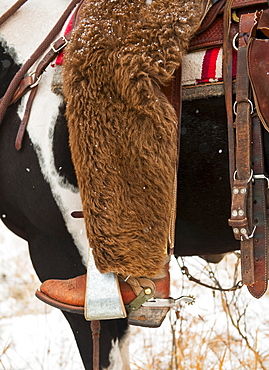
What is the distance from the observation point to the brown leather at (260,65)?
135cm

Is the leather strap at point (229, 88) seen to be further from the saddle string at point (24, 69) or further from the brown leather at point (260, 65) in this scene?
the saddle string at point (24, 69)

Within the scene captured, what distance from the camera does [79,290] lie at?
163cm

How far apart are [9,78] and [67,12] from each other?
0.33 meters

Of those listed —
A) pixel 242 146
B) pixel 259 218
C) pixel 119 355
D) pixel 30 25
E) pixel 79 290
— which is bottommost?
pixel 119 355

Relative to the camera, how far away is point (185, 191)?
1.59 metres

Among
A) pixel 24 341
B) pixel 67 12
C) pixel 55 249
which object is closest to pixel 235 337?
pixel 24 341

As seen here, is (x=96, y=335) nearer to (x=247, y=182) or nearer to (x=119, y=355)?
(x=119, y=355)

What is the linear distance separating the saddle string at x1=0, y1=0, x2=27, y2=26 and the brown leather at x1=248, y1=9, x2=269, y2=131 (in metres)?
1.01

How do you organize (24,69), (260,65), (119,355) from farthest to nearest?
(119,355) < (24,69) < (260,65)

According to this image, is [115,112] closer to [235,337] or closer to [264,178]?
[264,178]

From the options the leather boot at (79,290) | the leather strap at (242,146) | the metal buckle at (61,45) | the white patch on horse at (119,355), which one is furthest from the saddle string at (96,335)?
the metal buckle at (61,45)

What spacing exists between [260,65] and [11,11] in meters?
1.07

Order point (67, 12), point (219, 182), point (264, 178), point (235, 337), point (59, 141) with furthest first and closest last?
point (235, 337) → point (67, 12) → point (59, 141) → point (219, 182) → point (264, 178)

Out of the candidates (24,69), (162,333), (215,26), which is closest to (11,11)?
(24,69)
